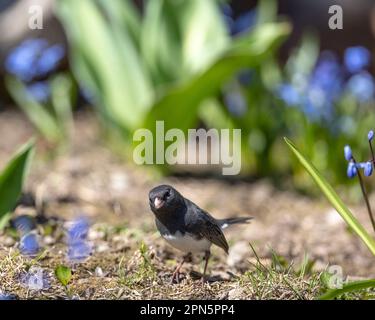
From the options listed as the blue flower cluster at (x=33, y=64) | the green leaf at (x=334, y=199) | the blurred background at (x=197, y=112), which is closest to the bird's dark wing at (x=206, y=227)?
the green leaf at (x=334, y=199)

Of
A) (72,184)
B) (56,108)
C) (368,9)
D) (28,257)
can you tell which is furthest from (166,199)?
(368,9)

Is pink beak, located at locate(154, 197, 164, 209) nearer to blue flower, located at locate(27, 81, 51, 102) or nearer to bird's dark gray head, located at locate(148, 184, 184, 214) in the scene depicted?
bird's dark gray head, located at locate(148, 184, 184, 214)

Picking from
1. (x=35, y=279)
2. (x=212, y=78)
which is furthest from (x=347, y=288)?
(x=212, y=78)

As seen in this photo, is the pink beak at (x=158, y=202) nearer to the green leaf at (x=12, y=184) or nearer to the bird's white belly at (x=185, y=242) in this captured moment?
the bird's white belly at (x=185, y=242)

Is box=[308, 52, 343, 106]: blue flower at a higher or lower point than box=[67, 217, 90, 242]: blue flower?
higher

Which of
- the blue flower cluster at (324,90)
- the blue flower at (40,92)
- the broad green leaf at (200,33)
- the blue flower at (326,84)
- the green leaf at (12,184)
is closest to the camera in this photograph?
the green leaf at (12,184)

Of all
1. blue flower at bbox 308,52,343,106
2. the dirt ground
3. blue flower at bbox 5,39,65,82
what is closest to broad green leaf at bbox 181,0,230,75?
blue flower at bbox 308,52,343,106
